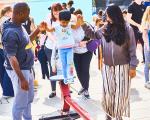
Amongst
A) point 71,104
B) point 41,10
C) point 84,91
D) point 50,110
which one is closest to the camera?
point 71,104

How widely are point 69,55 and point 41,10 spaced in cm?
793

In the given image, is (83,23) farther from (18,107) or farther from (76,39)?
(76,39)

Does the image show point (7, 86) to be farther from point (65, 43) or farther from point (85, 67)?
point (65, 43)

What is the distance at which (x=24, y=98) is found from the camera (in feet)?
16.9

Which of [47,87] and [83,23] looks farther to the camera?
[47,87]

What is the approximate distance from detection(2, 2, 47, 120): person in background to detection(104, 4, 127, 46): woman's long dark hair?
1.02 metres

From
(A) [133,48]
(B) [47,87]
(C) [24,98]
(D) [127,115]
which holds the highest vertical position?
(A) [133,48]

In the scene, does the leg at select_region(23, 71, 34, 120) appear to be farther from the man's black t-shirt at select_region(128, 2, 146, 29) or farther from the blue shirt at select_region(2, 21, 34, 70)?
the man's black t-shirt at select_region(128, 2, 146, 29)

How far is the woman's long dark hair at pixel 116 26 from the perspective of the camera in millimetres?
5004

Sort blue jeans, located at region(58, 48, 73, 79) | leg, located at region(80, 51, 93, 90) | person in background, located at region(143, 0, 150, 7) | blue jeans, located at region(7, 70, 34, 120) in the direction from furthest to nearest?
person in background, located at region(143, 0, 150, 7) → leg, located at region(80, 51, 93, 90) → blue jeans, located at region(58, 48, 73, 79) → blue jeans, located at region(7, 70, 34, 120)

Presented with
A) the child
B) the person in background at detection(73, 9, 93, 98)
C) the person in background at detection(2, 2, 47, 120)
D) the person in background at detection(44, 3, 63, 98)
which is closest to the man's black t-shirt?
the person in background at detection(73, 9, 93, 98)

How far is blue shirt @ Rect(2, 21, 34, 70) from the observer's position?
4.86m

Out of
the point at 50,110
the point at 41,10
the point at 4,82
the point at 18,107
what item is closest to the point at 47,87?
the point at 4,82

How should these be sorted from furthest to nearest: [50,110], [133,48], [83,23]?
[50,110]
[83,23]
[133,48]
